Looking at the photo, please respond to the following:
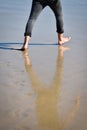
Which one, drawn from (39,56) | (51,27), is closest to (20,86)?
(39,56)

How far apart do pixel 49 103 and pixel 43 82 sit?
0.67m

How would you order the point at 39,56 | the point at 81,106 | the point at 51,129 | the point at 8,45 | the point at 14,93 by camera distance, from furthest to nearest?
the point at 8,45 < the point at 39,56 < the point at 14,93 < the point at 81,106 < the point at 51,129

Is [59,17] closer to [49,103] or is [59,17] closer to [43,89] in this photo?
[43,89]

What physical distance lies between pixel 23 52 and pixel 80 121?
8.56ft

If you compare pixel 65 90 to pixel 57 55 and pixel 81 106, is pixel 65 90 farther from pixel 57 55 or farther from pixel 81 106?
pixel 57 55

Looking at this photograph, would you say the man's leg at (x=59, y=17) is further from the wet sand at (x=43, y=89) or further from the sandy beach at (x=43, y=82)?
the wet sand at (x=43, y=89)

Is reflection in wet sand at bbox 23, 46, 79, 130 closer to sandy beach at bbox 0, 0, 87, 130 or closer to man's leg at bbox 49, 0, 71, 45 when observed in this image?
sandy beach at bbox 0, 0, 87, 130

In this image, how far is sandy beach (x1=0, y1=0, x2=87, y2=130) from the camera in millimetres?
3150

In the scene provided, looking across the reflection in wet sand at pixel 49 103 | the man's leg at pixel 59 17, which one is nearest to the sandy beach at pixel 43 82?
the reflection in wet sand at pixel 49 103

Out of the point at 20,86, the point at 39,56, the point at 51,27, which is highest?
the point at 20,86

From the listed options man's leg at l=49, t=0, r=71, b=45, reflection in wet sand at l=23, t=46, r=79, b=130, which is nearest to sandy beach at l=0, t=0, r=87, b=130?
reflection in wet sand at l=23, t=46, r=79, b=130

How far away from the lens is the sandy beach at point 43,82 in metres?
3.15

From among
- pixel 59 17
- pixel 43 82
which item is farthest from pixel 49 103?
pixel 59 17

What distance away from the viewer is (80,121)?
3143 millimetres
